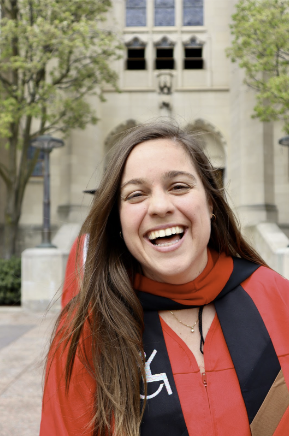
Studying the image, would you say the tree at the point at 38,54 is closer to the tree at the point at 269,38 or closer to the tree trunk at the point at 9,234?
the tree trunk at the point at 9,234

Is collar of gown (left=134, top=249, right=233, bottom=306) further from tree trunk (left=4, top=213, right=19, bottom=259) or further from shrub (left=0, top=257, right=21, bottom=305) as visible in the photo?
tree trunk (left=4, top=213, right=19, bottom=259)


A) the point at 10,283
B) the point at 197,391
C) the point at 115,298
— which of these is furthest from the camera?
the point at 10,283

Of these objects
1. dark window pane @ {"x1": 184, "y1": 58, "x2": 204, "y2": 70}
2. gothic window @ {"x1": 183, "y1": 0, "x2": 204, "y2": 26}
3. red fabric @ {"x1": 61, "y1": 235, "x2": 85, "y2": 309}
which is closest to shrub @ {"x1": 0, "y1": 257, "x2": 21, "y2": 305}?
red fabric @ {"x1": 61, "y1": 235, "x2": 85, "y2": 309}

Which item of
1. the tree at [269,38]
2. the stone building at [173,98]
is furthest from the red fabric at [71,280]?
the stone building at [173,98]

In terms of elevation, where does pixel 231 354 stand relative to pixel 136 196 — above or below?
below

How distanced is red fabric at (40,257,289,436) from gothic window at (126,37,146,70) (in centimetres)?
1649

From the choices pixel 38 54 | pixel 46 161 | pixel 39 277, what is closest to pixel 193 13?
pixel 38 54

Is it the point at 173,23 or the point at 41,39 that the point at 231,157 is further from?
the point at 41,39

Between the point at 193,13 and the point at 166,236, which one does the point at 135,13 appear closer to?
the point at 193,13

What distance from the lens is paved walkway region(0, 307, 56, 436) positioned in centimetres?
371

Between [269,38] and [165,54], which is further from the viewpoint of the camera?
[165,54]

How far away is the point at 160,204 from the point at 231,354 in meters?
0.61

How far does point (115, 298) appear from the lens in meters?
1.69

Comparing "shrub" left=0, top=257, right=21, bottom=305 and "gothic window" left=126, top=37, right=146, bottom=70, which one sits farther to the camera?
"gothic window" left=126, top=37, right=146, bottom=70
